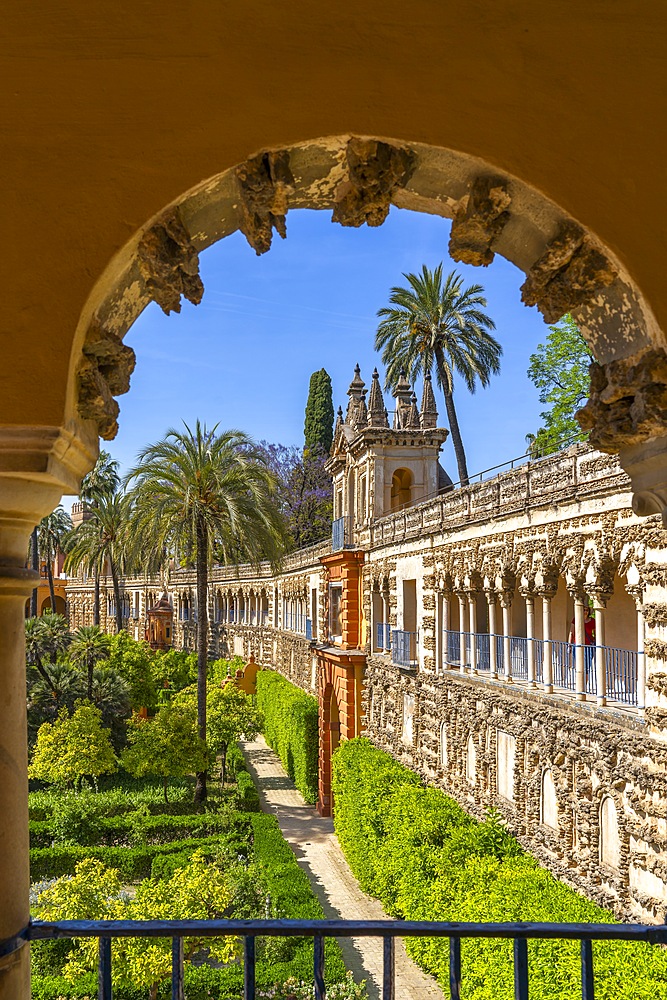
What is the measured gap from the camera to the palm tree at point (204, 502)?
21469 mm

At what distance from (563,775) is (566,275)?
34.0ft

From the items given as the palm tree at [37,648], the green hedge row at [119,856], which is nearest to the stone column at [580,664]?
the green hedge row at [119,856]

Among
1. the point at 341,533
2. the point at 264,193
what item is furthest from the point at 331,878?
the point at 264,193

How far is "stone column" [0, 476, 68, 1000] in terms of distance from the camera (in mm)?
2793

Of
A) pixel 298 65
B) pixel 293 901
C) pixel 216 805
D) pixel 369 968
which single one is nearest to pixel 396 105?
pixel 298 65

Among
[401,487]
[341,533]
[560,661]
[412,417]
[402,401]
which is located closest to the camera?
[560,661]

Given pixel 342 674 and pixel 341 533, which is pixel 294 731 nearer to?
pixel 342 674

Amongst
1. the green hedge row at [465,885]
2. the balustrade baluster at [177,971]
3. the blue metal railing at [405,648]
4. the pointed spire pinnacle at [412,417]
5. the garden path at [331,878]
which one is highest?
the pointed spire pinnacle at [412,417]

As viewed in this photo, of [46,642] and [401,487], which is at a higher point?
[401,487]

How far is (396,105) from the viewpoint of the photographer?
299 cm

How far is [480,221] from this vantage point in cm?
318

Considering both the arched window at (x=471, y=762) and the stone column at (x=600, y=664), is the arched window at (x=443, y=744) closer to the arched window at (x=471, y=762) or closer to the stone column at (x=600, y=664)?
the arched window at (x=471, y=762)

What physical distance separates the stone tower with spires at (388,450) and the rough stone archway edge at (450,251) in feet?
75.1

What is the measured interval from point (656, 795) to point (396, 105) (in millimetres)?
9003
